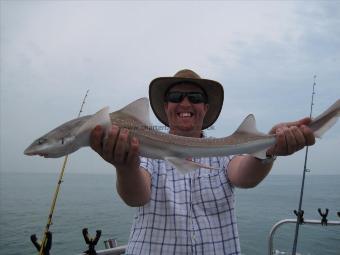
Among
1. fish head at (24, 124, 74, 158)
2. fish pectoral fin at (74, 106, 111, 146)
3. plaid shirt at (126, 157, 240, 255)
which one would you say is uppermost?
fish pectoral fin at (74, 106, 111, 146)

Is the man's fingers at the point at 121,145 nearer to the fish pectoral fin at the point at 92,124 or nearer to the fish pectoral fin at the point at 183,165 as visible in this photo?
the fish pectoral fin at the point at 92,124

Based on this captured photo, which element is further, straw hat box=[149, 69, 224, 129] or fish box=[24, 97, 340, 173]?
straw hat box=[149, 69, 224, 129]

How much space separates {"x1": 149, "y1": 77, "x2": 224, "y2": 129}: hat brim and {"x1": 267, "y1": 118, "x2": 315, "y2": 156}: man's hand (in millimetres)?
1237

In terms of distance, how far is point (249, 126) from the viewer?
3541mm

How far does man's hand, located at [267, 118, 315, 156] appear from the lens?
10.7 ft

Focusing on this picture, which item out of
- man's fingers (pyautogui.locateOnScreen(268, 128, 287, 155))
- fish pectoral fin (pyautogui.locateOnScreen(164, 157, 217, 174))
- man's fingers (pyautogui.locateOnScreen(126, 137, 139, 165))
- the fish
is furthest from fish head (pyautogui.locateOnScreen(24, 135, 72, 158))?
man's fingers (pyautogui.locateOnScreen(268, 128, 287, 155))

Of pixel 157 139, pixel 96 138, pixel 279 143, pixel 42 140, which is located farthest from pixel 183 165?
pixel 42 140

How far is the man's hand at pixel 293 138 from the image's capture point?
327 cm

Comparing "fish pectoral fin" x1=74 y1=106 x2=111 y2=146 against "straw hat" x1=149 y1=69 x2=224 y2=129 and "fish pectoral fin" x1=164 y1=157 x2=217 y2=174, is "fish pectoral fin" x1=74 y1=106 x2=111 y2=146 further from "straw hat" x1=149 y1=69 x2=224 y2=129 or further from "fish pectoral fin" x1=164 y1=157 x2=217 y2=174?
"straw hat" x1=149 y1=69 x2=224 y2=129

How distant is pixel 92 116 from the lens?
8.93ft

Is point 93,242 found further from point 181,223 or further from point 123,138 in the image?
→ point 123,138

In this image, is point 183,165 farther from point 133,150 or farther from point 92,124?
point 92,124

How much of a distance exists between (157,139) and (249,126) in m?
1.08

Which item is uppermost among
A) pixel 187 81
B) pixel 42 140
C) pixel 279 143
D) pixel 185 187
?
pixel 187 81
